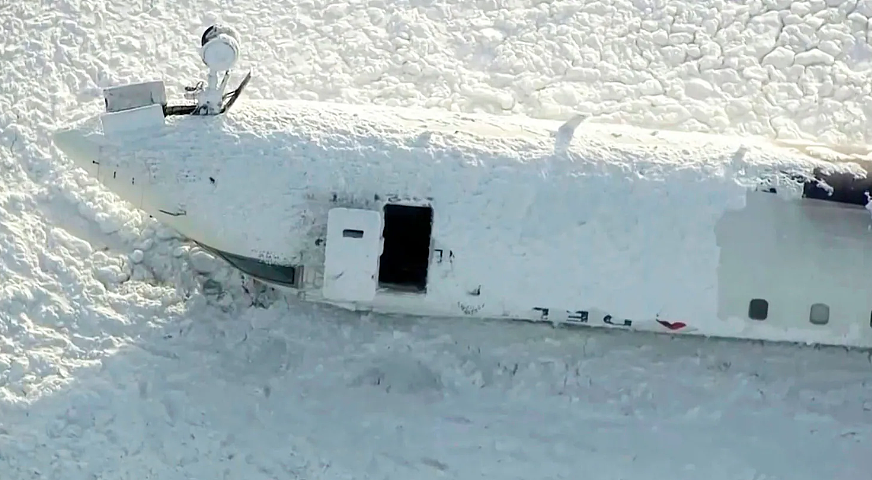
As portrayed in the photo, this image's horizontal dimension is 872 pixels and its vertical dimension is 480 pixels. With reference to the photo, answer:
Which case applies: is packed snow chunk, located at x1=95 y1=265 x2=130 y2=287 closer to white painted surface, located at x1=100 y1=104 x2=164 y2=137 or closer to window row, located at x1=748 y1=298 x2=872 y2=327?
white painted surface, located at x1=100 y1=104 x2=164 y2=137

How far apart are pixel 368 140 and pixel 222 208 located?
58.1 inches

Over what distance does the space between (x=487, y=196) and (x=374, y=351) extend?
7.22 ft

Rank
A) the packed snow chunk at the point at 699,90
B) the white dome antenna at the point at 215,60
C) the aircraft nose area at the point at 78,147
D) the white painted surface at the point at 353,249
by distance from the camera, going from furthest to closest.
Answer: the packed snow chunk at the point at 699,90 < the aircraft nose area at the point at 78,147 < the white dome antenna at the point at 215,60 < the white painted surface at the point at 353,249

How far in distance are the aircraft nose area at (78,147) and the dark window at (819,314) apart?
6712mm

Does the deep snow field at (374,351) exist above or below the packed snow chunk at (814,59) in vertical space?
below

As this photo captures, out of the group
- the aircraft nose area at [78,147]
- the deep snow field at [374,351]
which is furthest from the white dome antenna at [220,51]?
the deep snow field at [374,351]

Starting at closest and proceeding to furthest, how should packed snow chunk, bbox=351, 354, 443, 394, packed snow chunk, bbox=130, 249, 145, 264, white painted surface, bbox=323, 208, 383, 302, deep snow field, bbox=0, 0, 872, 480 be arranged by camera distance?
1. white painted surface, bbox=323, 208, 383, 302
2. deep snow field, bbox=0, 0, 872, 480
3. packed snow chunk, bbox=351, 354, 443, 394
4. packed snow chunk, bbox=130, 249, 145, 264

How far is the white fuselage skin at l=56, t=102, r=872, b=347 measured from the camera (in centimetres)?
931

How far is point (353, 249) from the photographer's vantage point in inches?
362

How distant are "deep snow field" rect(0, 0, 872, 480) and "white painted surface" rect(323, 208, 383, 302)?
147 cm

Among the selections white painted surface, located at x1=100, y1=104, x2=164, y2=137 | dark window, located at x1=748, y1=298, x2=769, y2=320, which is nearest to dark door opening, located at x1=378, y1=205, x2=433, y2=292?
white painted surface, located at x1=100, y1=104, x2=164, y2=137

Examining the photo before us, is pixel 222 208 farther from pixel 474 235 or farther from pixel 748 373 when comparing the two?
pixel 748 373

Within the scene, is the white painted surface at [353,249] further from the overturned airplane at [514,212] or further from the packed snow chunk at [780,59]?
the packed snow chunk at [780,59]

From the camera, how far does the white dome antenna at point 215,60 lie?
930 centimetres
